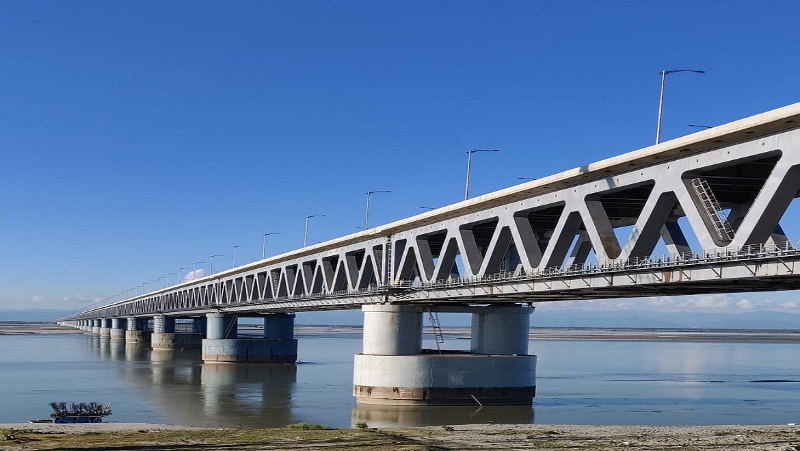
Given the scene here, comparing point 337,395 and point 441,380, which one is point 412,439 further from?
point 337,395

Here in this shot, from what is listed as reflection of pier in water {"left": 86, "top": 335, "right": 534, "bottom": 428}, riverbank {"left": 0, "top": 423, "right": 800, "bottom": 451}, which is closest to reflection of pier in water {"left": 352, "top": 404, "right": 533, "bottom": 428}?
reflection of pier in water {"left": 86, "top": 335, "right": 534, "bottom": 428}

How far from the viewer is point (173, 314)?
492 ft

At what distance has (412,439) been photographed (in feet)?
103

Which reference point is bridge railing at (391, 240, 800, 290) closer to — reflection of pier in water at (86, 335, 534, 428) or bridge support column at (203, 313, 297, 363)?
reflection of pier in water at (86, 335, 534, 428)

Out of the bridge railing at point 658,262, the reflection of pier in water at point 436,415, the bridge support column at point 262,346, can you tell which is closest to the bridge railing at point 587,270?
the bridge railing at point 658,262

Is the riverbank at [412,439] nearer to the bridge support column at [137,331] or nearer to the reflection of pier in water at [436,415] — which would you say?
the reflection of pier in water at [436,415]

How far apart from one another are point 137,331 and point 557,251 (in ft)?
516

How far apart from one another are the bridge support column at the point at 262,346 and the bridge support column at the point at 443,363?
5130cm

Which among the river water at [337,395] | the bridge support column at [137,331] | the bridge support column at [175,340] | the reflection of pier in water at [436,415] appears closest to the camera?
the reflection of pier in water at [436,415]

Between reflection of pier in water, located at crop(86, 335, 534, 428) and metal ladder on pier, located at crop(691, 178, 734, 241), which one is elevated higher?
metal ladder on pier, located at crop(691, 178, 734, 241)

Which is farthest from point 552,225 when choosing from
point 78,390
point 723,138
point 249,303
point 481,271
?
point 249,303

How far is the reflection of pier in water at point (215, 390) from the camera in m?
50.5

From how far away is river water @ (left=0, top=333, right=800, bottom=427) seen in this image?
162ft

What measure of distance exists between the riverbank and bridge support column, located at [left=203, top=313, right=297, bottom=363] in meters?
71.2
